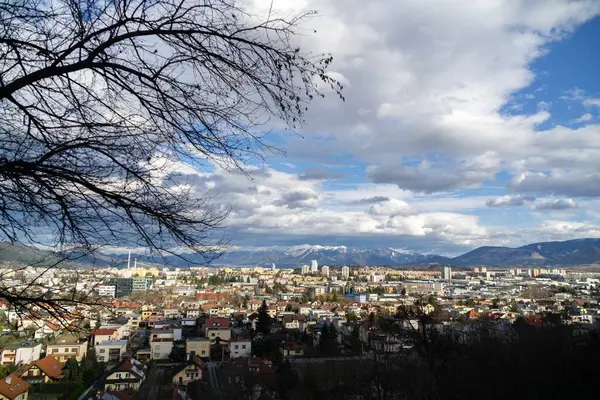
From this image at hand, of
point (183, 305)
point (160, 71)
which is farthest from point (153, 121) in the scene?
point (183, 305)

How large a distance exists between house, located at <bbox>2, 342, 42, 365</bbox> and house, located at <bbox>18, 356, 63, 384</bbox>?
8.09 feet

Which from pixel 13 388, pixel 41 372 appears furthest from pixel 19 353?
pixel 13 388

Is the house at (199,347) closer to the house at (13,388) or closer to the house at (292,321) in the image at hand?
the house at (13,388)

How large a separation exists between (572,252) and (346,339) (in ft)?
662

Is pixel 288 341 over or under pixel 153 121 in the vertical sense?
under

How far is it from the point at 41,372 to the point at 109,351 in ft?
14.6

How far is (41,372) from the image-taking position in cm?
1733

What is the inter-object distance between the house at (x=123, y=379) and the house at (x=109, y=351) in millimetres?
4948

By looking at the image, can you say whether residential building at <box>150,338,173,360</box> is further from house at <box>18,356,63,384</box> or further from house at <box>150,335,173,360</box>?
house at <box>18,356,63,384</box>

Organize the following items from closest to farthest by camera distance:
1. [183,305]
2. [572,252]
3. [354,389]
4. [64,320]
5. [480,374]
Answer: [64,320]
[480,374]
[354,389]
[183,305]
[572,252]

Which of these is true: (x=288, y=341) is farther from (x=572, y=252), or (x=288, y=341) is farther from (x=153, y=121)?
(x=572, y=252)

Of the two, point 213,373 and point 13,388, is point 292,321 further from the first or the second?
point 13,388

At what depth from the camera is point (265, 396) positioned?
1191cm

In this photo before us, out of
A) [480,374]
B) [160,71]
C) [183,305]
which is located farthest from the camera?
[183,305]
